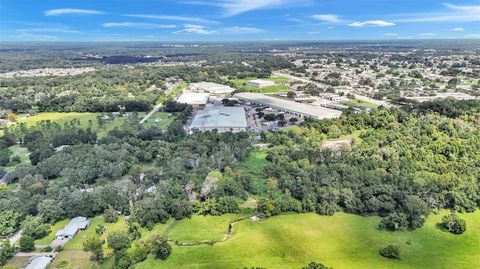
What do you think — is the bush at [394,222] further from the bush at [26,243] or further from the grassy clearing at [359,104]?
the grassy clearing at [359,104]

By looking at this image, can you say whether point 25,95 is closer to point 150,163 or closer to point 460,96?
point 150,163

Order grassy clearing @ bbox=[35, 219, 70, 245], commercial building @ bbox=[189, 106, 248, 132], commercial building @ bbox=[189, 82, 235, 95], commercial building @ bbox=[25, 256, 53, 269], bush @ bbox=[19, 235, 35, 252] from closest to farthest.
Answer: commercial building @ bbox=[25, 256, 53, 269], bush @ bbox=[19, 235, 35, 252], grassy clearing @ bbox=[35, 219, 70, 245], commercial building @ bbox=[189, 106, 248, 132], commercial building @ bbox=[189, 82, 235, 95]

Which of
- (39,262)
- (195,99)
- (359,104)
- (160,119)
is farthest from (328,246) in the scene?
(195,99)

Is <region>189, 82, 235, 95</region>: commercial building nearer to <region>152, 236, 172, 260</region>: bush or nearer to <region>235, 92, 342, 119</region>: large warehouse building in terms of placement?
<region>235, 92, 342, 119</region>: large warehouse building

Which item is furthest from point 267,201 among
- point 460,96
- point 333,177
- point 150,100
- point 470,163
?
point 460,96

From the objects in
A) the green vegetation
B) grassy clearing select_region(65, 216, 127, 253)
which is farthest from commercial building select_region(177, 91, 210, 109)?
grassy clearing select_region(65, 216, 127, 253)

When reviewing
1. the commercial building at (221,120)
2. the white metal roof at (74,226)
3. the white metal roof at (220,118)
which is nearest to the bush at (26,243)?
the white metal roof at (74,226)
